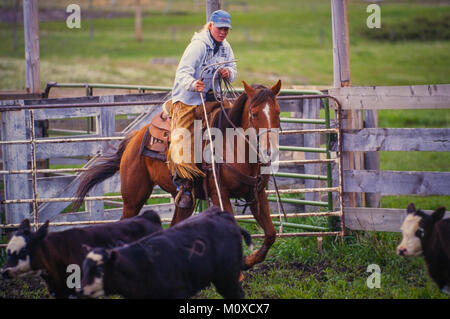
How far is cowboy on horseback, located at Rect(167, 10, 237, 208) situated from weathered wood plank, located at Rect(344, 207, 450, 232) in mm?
2169

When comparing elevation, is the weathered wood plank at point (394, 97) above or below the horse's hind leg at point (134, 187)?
above

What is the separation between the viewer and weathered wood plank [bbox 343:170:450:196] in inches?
272

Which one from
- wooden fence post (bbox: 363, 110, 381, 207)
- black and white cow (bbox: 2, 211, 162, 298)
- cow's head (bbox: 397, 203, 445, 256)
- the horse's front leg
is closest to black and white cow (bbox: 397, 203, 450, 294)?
cow's head (bbox: 397, 203, 445, 256)

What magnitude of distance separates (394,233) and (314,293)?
192 cm

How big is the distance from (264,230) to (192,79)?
5.99ft

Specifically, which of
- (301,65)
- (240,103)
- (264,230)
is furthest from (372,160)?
(301,65)

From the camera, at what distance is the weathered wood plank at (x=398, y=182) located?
6.91m

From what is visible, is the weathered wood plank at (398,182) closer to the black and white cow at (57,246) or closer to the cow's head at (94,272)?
the black and white cow at (57,246)

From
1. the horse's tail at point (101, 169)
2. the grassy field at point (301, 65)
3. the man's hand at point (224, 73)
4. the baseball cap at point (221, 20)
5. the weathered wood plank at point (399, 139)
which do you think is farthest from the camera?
the horse's tail at point (101, 169)

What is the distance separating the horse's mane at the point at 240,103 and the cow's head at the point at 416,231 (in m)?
1.80

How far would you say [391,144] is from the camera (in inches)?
284

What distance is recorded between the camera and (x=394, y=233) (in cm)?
763

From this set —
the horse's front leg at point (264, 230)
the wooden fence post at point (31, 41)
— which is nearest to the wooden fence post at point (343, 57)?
the horse's front leg at point (264, 230)
